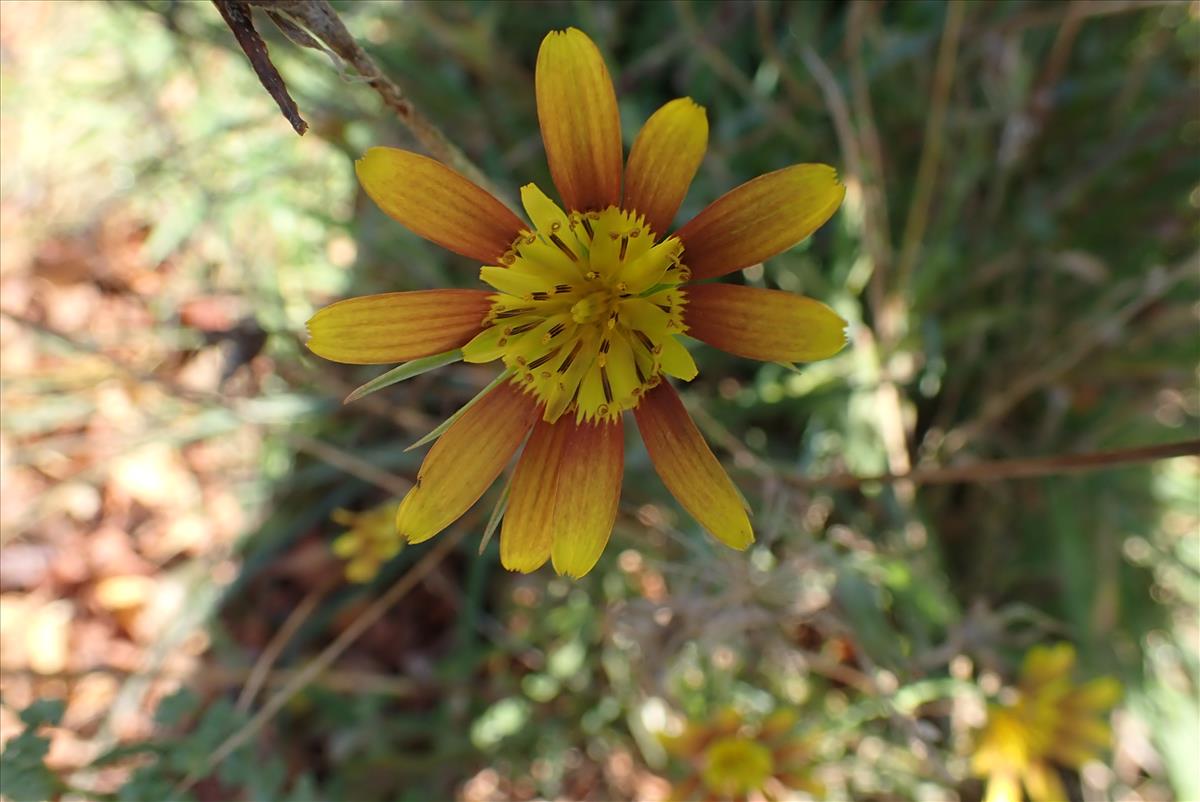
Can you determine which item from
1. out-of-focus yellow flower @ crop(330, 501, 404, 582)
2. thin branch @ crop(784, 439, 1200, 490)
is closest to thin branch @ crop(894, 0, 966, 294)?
thin branch @ crop(784, 439, 1200, 490)

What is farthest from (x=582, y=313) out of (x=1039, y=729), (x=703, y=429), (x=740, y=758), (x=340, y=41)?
(x=1039, y=729)

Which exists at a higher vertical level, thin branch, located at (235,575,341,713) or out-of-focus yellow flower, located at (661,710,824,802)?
thin branch, located at (235,575,341,713)

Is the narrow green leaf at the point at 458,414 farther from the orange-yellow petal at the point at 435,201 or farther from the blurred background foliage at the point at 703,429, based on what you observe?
the blurred background foliage at the point at 703,429

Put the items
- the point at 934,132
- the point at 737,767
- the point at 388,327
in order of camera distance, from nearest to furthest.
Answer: the point at 388,327 → the point at 737,767 → the point at 934,132

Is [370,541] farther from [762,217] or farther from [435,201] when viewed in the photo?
[762,217]

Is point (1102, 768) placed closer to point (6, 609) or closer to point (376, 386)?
point (376, 386)

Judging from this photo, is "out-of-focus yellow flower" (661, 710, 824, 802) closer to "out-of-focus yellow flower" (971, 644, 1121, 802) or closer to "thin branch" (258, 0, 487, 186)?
"out-of-focus yellow flower" (971, 644, 1121, 802)

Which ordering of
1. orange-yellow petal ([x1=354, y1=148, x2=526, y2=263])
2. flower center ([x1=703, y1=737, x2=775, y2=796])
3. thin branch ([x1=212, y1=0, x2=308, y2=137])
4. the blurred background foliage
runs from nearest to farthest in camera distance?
thin branch ([x1=212, y1=0, x2=308, y2=137]) < orange-yellow petal ([x1=354, y1=148, x2=526, y2=263]) < flower center ([x1=703, y1=737, x2=775, y2=796]) < the blurred background foliage
